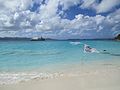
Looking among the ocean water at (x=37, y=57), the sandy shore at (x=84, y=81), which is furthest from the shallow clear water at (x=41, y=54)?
the sandy shore at (x=84, y=81)

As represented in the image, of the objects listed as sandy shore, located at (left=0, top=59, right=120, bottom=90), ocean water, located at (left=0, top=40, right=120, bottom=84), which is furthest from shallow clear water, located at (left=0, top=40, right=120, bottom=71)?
sandy shore, located at (left=0, top=59, right=120, bottom=90)

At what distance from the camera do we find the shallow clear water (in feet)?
9.05

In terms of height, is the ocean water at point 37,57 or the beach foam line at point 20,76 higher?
the ocean water at point 37,57

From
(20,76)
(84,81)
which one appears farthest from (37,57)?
(84,81)

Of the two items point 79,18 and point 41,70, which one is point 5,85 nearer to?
point 41,70

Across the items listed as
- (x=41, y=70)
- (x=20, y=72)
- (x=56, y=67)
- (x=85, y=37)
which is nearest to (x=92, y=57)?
(x=85, y=37)

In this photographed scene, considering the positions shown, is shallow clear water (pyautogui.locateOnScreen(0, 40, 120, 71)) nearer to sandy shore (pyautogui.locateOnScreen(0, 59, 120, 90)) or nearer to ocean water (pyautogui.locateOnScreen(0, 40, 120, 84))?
ocean water (pyautogui.locateOnScreen(0, 40, 120, 84))

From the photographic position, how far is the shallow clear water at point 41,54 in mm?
2758

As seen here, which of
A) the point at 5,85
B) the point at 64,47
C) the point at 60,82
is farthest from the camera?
the point at 64,47

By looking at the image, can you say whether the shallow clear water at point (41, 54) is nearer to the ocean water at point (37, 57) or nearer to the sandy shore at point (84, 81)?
the ocean water at point (37, 57)

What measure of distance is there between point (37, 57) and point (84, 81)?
64 centimetres

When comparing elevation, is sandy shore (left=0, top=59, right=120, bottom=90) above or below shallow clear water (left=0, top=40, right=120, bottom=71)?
below

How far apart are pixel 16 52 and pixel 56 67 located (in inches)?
20.3

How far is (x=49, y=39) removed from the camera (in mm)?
3000
